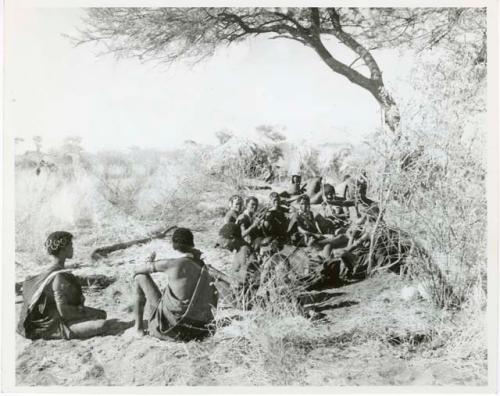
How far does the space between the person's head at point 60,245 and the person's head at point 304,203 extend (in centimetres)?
212

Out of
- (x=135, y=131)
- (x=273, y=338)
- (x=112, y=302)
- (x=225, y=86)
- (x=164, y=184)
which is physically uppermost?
(x=225, y=86)

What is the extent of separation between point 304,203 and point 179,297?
1417 mm

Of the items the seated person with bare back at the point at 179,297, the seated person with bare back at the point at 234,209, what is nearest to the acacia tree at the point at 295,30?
the seated person with bare back at the point at 234,209

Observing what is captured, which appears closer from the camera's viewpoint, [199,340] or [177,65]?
[199,340]

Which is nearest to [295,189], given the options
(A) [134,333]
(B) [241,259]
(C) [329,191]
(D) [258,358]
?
(C) [329,191]

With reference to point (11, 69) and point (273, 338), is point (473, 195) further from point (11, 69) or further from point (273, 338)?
point (11, 69)

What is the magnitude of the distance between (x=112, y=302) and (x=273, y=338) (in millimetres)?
1480

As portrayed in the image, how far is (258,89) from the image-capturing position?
18.3 feet

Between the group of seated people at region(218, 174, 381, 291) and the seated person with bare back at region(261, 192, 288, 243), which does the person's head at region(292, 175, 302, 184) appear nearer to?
the group of seated people at region(218, 174, 381, 291)

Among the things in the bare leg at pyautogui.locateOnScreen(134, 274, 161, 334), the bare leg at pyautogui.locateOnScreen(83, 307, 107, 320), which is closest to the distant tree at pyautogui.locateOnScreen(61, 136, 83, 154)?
the bare leg at pyautogui.locateOnScreen(134, 274, 161, 334)

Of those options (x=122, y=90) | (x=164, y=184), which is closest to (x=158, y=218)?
(x=164, y=184)

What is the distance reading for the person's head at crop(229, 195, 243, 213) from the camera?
17.9ft

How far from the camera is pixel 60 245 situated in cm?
533

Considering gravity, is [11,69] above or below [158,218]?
above
